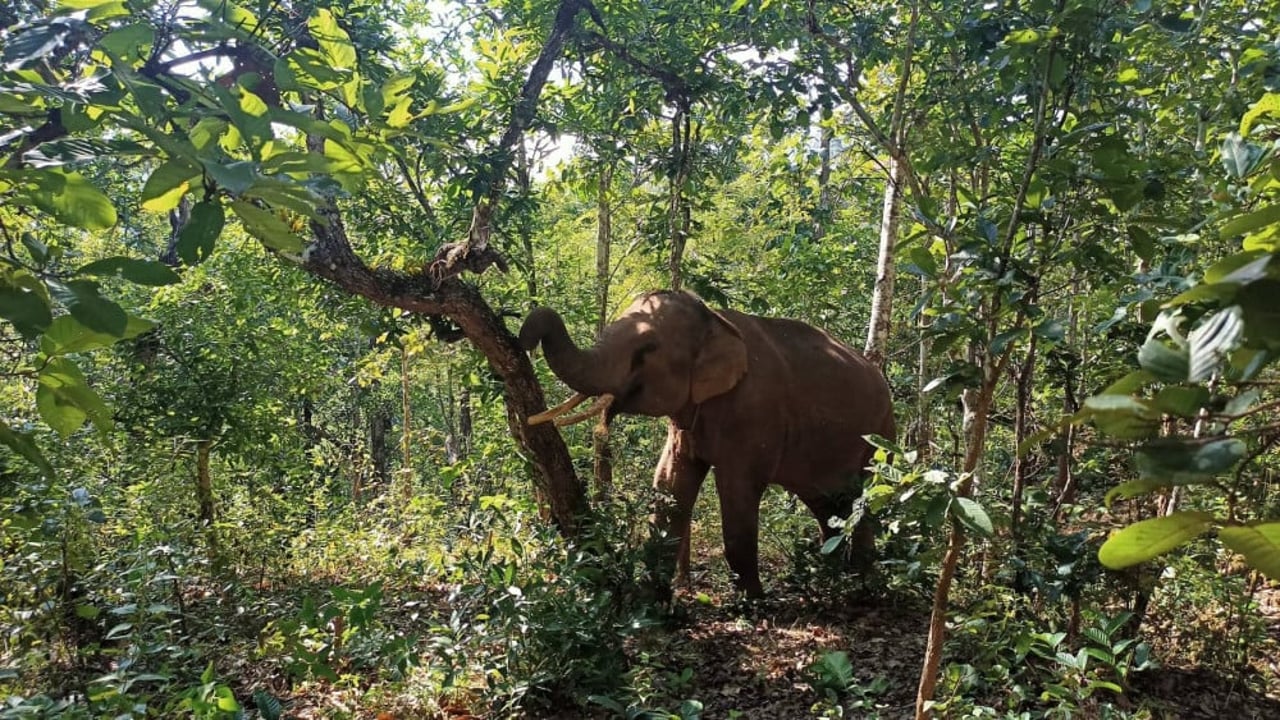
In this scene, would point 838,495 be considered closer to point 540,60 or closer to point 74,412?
point 540,60

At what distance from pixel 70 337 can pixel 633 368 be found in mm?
3893

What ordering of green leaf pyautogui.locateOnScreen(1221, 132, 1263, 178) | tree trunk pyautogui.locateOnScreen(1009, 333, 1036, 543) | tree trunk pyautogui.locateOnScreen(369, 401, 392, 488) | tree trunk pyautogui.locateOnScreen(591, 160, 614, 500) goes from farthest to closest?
tree trunk pyautogui.locateOnScreen(369, 401, 392, 488)
tree trunk pyautogui.locateOnScreen(591, 160, 614, 500)
tree trunk pyautogui.locateOnScreen(1009, 333, 1036, 543)
green leaf pyautogui.locateOnScreen(1221, 132, 1263, 178)

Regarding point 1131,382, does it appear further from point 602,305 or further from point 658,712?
point 602,305

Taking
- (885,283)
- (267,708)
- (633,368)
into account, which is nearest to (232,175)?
(267,708)

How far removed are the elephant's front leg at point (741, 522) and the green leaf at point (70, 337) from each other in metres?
4.51

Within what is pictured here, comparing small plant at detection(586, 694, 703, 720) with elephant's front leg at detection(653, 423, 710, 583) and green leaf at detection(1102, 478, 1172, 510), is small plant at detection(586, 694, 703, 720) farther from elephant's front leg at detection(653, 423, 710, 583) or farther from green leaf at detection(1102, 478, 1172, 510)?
green leaf at detection(1102, 478, 1172, 510)

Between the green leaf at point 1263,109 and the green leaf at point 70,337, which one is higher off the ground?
the green leaf at point 1263,109

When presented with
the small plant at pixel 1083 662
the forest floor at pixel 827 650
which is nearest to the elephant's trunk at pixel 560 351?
the forest floor at pixel 827 650

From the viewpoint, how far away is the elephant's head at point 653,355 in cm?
477

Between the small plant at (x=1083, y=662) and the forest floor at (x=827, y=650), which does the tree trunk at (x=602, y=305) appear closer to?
the forest floor at (x=827, y=650)

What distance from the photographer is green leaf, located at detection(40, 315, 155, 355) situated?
4.17ft

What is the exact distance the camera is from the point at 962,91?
4555 mm

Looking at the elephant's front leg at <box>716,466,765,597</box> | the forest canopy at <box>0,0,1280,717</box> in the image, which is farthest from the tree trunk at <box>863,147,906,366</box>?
the elephant's front leg at <box>716,466,765,597</box>

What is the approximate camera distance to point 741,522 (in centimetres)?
545
